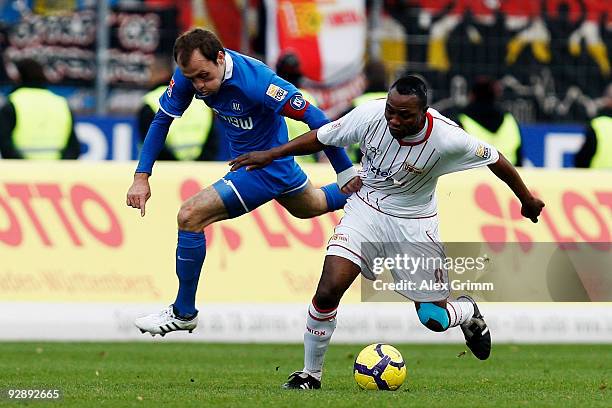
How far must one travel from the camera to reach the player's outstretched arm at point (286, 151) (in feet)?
27.5

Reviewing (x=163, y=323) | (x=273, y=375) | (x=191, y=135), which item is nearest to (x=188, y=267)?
(x=163, y=323)

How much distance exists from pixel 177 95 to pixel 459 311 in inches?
89.1

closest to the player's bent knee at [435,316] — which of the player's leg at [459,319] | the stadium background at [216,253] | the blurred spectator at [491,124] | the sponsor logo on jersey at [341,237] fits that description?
the player's leg at [459,319]

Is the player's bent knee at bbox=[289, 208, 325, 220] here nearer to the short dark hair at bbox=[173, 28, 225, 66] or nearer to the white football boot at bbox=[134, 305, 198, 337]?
the white football boot at bbox=[134, 305, 198, 337]

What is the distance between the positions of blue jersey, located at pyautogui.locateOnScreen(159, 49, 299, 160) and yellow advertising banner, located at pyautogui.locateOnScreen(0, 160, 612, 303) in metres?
3.03

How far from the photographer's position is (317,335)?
28.1 ft

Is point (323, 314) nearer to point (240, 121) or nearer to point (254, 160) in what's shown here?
point (254, 160)

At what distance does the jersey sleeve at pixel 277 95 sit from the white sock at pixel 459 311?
1637 millimetres

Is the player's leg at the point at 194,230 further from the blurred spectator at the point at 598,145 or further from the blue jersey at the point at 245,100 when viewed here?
the blurred spectator at the point at 598,145

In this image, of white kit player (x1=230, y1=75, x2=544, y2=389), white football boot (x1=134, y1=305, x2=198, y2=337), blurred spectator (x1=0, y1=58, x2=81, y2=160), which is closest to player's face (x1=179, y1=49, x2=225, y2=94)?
white kit player (x1=230, y1=75, x2=544, y2=389)

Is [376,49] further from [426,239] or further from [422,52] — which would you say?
[426,239]

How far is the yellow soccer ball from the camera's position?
27.9 feet

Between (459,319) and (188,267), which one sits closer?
(459,319)

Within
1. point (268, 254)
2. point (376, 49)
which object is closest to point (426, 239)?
point (268, 254)
